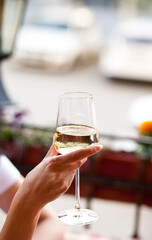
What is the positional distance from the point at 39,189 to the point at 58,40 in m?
9.64

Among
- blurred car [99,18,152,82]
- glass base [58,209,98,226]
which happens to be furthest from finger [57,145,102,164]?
blurred car [99,18,152,82]

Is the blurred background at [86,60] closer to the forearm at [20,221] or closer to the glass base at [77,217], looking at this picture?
the glass base at [77,217]

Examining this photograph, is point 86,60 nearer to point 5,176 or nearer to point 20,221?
point 5,176

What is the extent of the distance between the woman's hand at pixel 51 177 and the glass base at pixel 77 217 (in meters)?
0.16

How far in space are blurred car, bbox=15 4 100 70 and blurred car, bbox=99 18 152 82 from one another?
1015mm

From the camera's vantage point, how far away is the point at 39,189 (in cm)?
114

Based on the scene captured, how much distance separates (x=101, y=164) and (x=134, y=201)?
33 centimetres

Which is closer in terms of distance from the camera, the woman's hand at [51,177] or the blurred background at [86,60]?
the woman's hand at [51,177]

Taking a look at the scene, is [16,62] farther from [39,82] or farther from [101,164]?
[101,164]

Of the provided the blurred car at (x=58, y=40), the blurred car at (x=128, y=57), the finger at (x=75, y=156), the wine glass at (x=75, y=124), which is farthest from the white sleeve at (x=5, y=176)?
the blurred car at (x=58, y=40)

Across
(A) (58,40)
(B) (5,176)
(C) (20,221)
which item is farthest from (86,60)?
(C) (20,221)

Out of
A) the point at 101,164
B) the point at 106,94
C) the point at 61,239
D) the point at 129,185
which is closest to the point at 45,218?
the point at 61,239

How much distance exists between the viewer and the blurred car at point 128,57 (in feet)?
31.2

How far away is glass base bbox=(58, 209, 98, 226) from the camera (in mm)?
1309
